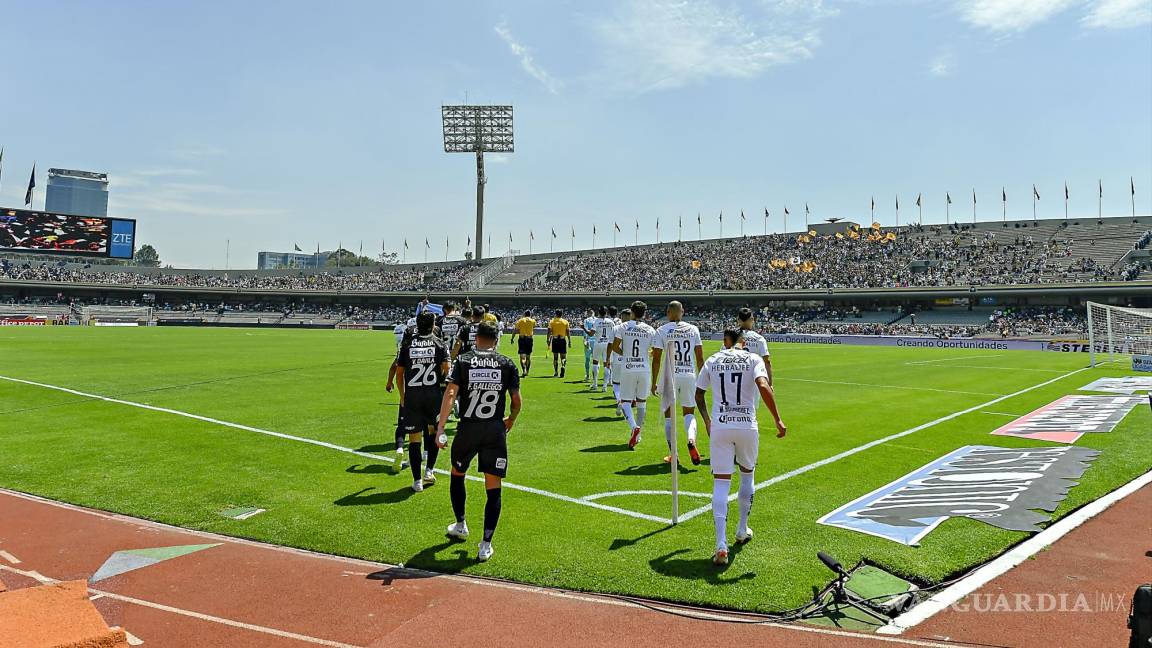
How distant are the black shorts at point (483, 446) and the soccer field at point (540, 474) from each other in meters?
0.87

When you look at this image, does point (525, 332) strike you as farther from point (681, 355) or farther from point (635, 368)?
point (681, 355)

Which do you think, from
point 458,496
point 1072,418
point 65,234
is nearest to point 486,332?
point 458,496

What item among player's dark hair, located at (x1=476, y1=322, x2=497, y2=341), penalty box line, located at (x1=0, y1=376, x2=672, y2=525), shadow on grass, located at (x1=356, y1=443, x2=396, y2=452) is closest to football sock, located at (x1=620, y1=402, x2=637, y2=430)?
penalty box line, located at (x1=0, y1=376, x2=672, y2=525)

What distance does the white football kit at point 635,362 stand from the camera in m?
11.6

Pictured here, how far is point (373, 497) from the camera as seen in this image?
321 inches

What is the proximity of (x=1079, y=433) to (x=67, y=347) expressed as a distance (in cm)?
4103

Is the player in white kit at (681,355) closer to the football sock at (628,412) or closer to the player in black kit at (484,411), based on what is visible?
the football sock at (628,412)

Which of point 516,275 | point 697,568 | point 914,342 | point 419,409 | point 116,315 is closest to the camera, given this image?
point 697,568

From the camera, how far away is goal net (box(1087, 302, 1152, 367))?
33562mm

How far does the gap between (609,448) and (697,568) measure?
17.2ft

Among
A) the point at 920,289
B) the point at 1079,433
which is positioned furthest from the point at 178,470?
the point at 920,289

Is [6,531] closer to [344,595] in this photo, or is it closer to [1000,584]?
[344,595]

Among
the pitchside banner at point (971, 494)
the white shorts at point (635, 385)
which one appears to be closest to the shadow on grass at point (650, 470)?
the white shorts at point (635, 385)

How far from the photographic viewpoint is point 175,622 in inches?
196
